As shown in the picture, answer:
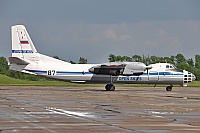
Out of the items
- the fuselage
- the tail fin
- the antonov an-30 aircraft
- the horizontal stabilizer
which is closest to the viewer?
the horizontal stabilizer

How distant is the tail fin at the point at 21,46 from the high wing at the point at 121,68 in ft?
23.2

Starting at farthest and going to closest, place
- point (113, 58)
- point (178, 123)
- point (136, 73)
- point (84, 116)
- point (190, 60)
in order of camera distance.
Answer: point (190, 60), point (113, 58), point (136, 73), point (84, 116), point (178, 123)

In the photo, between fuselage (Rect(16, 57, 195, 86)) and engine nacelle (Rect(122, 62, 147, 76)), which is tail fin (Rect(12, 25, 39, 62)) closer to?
fuselage (Rect(16, 57, 195, 86))

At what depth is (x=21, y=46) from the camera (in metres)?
55.2

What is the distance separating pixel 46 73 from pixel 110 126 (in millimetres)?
37982

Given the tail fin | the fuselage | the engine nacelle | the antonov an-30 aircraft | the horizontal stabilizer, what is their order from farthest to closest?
the tail fin → the fuselage → the antonov an-30 aircraft → the engine nacelle → the horizontal stabilizer

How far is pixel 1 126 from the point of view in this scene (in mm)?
16422

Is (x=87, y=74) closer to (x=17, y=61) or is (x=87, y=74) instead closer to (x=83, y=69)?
(x=83, y=69)

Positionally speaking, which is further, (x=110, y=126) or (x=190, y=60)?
(x=190, y=60)

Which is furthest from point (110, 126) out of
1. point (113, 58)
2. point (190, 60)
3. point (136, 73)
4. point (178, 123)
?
point (190, 60)

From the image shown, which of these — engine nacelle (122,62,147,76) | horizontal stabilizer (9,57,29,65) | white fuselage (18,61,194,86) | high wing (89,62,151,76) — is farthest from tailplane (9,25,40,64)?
engine nacelle (122,62,147,76)

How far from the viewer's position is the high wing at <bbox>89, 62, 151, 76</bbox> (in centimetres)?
5341

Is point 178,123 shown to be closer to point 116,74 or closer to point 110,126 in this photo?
point 110,126

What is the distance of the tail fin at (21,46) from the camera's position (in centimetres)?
5500
